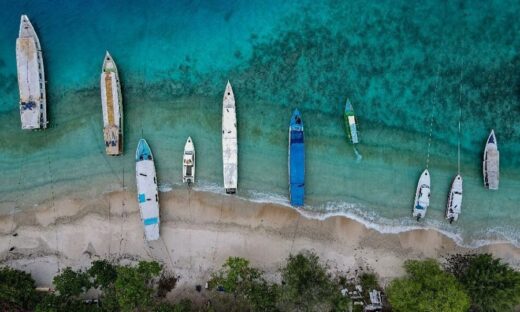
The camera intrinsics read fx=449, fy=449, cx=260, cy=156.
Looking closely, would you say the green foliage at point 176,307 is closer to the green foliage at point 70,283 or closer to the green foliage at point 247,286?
the green foliage at point 247,286

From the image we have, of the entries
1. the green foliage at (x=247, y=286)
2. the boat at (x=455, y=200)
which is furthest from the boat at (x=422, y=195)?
the green foliage at (x=247, y=286)

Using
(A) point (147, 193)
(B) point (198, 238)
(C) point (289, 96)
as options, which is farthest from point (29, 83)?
(C) point (289, 96)

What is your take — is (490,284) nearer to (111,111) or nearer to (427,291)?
(427,291)

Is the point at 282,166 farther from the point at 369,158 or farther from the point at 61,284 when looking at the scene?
the point at 61,284

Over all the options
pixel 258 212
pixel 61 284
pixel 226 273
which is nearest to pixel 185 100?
pixel 258 212

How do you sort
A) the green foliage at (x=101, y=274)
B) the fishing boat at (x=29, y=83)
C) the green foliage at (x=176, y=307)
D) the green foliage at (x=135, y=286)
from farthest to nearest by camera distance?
the fishing boat at (x=29, y=83) → the green foliage at (x=101, y=274) → the green foliage at (x=176, y=307) → the green foliage at (x=135, y=286)

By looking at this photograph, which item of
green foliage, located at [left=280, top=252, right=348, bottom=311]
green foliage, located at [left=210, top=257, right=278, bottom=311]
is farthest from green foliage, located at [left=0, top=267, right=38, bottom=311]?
green foliage, located at [left=280, top=252, right=348, bottom=311]

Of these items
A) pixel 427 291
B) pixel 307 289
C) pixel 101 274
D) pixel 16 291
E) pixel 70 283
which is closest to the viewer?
pixel 307 289
